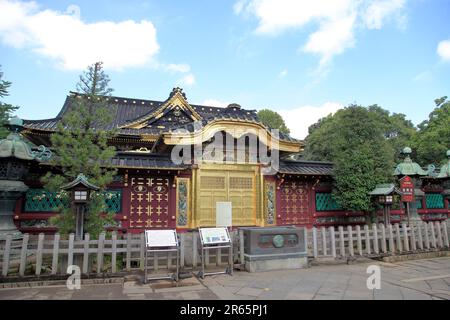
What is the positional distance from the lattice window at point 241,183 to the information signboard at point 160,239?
5968 mm

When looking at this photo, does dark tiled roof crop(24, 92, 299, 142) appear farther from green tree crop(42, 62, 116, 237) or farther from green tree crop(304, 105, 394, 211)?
green tree crop(304, 105, 394, 211)

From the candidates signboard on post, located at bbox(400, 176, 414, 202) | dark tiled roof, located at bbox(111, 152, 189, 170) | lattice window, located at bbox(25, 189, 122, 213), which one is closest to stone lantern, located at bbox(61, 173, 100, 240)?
lattice window, located at bbox(25, 189, 122, 213)

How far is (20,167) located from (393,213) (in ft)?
54.7

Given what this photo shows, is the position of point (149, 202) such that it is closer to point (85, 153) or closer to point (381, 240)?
point (85, 153)

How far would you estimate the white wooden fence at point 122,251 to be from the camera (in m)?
6.82

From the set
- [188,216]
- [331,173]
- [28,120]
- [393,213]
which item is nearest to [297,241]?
[188,216]

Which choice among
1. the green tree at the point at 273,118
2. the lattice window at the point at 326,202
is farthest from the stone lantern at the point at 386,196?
the green tree at the point at 273,118

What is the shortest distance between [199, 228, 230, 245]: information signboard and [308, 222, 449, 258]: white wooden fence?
3.02 meters

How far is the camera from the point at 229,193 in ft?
41.9

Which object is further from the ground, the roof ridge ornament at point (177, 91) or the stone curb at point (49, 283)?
the roof ridge ornament at point (177, 91)

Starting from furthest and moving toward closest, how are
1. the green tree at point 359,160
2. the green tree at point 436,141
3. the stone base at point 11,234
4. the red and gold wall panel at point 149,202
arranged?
the green tree at point 436,141 → the green tree at point 359,160 → the red and gold wall panel at point 149,202 → the stone base at point 11,234

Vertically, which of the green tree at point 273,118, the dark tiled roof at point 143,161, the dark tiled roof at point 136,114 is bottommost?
the dark tiled roof at point 143,161

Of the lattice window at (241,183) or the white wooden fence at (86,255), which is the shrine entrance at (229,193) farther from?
the white wooden fence at (86,255)

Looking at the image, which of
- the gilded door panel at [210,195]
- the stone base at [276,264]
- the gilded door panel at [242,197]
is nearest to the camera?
the stone base at [276,264]
